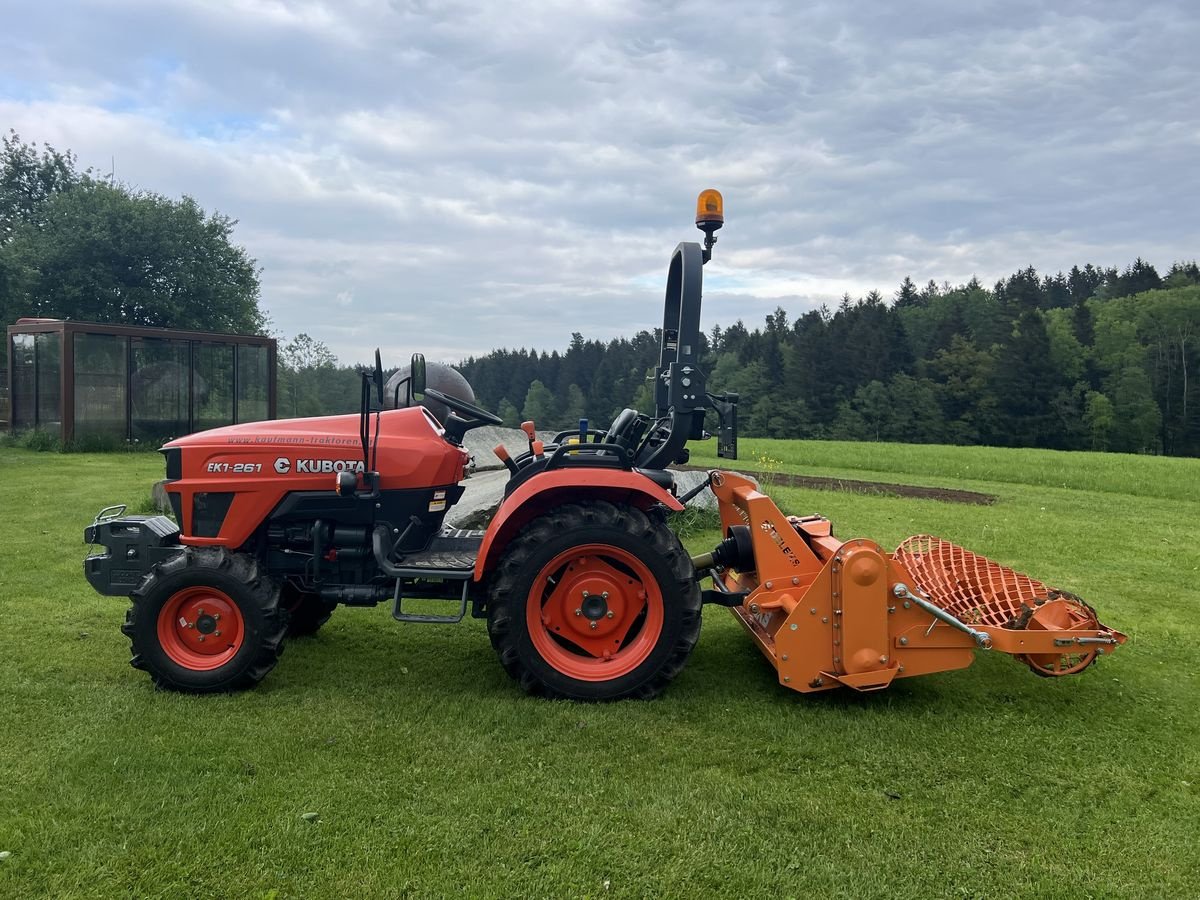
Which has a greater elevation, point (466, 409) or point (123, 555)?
point (466, 409)

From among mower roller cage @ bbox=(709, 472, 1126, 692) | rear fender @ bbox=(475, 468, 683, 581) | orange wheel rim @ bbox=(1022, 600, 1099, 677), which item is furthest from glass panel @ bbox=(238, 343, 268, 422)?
orange wheel rim @ bbox=(1022, 600, 1099, 677)

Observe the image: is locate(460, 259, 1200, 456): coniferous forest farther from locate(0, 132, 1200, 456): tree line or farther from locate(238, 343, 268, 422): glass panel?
locate(238, 343, 268, 422): glass panel

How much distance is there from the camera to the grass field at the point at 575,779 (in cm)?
256

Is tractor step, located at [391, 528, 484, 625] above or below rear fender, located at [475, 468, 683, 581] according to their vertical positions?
below

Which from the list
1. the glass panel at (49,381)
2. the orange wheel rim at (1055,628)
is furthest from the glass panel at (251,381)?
the orange wheel rim at (1055,628)

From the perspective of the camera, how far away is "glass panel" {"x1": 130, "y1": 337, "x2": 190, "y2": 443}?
17875mm

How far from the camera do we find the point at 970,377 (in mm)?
47719

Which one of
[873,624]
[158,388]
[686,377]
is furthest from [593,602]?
[158,388]

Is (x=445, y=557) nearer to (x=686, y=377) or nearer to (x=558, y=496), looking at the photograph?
(x=558, y=496)

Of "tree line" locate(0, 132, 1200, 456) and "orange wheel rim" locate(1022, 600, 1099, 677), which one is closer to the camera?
"orange wheel rim" locate(1022, 600, 1099, 677)

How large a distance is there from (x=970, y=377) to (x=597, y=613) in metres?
49.1

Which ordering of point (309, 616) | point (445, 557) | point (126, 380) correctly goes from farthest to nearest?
point (126, 380), point (309, 616), point (445, 557)

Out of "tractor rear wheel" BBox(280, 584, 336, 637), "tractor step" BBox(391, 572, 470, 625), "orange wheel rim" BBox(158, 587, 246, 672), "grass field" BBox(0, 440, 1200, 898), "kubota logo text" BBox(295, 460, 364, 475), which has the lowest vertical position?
"grass field" BBox(0, 440, 1200, 898)

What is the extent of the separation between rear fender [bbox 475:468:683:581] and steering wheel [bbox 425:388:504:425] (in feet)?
1.92
